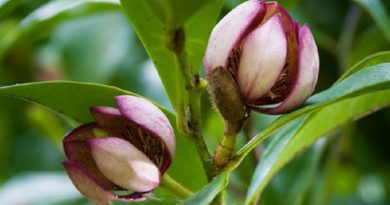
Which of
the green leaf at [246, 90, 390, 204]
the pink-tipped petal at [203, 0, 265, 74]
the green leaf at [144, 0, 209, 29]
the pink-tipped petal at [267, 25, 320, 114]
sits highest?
the green leaf at [144, 0, 209, 29]

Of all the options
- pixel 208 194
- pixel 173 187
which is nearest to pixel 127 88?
pixel 173 187

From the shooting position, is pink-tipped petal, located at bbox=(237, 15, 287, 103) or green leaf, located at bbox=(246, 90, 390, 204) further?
green leaf, located at bbox=(246, 90, 390, 204)

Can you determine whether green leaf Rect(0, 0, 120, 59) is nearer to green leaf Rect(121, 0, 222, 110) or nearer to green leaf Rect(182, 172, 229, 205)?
green leaf Rect(121, 0, 222, 110)

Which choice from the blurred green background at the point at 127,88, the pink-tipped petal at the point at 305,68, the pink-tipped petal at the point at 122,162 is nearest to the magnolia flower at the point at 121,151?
the pink-tipped petal at the point at 122,162

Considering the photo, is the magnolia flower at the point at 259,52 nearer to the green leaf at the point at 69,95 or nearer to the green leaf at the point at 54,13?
the green leaf at the point at 69,95

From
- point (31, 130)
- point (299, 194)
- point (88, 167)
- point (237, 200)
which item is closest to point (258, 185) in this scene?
point (88, 167)

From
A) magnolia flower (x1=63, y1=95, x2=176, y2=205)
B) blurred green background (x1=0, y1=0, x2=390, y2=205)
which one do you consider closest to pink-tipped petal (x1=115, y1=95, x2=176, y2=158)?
magnolia flower (x1=63, y1=95, x2=176, y2=205)

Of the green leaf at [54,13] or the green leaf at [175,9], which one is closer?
the green leaf at [175,9]
